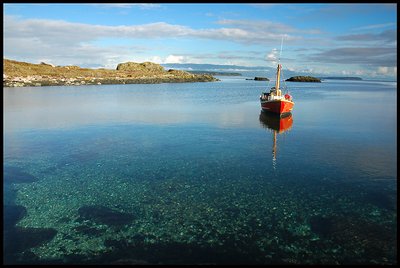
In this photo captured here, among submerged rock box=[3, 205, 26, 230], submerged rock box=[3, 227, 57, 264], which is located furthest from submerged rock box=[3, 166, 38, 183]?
submerged rock box=[3, 227, 57, 264]

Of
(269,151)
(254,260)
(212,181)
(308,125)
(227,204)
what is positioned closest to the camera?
(254,260)

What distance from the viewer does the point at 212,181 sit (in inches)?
909

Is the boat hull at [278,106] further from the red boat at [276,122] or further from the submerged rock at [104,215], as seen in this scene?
the submerged rock at [104,215]

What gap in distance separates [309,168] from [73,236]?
18.6 meters

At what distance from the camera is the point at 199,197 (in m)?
20.1

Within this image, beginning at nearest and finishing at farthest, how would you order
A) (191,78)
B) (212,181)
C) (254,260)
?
(254,260) → (212,181) → (191,78)

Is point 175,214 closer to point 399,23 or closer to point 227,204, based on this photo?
point 227,204

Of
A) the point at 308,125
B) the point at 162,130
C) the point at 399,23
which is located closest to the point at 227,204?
the point at 399,23

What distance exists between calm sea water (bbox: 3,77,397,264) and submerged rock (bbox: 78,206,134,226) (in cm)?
→ 10

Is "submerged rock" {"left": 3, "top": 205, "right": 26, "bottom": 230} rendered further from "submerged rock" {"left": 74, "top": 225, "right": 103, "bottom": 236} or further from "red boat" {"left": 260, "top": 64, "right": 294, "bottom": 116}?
"red boat" {"left": 260, "top": 64, "right": 294, "bottom": 116}

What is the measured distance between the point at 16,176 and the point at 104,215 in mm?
10458

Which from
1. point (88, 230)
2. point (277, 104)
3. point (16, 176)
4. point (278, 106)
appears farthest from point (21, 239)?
point (277, 104)

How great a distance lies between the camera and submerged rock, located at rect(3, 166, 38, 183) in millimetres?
22938

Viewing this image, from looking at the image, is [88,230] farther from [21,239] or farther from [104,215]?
[21,239]
